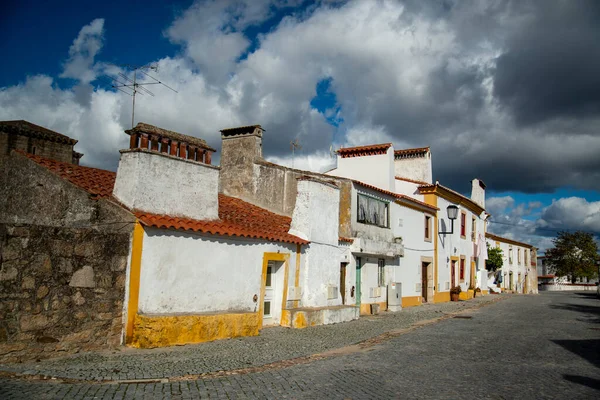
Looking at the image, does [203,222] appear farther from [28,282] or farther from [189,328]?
[28,282]

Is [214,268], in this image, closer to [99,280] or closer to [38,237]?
[99,280]

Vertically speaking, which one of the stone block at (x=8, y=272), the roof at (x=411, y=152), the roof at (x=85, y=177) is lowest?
the stone block at (x=8, y=272)

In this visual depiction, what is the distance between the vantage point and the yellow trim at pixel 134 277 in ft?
28.5

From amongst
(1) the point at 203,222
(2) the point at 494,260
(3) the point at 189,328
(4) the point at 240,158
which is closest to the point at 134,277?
(3) the point at 189,328

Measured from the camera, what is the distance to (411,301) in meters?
21.9

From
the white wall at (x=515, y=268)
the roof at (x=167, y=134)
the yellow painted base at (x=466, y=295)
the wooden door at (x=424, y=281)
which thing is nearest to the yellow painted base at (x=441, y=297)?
the wooden door at (x=424, y=281)

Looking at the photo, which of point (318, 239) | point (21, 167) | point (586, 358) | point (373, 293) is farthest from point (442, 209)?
point (21, 167)

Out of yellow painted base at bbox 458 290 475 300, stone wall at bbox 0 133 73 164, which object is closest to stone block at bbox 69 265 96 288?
stone wall at bbox 0 133 73 164

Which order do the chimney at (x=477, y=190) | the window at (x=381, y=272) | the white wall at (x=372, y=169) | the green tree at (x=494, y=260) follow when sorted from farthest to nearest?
the green tree at (x=494, y=260), the chimney at (x=477, y=190), the white wall at (x=372, y=169), the window at (x=381, y=272)

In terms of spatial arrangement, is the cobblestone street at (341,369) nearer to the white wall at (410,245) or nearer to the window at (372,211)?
the window at (372,211)

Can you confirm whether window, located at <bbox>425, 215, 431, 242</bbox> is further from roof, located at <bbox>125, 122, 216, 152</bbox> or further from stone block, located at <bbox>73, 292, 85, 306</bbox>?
stone block, located at <bbox>73, 292, 85, 306</bbox>

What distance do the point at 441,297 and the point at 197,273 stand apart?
18304 mm

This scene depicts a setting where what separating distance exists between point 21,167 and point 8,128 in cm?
1232

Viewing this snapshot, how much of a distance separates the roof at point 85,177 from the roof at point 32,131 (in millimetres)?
11330
